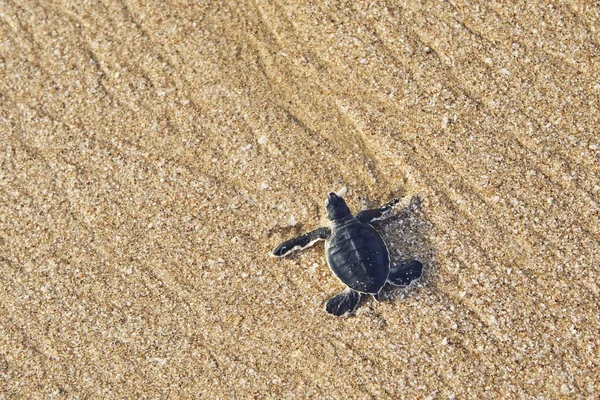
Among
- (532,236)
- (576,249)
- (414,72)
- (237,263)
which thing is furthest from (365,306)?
(414,72)

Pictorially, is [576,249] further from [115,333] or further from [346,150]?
[115,333]

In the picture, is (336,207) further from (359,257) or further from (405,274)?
(405,274)

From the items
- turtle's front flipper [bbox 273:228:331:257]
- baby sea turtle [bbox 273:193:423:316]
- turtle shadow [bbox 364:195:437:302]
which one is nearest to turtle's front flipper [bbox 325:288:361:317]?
baby sea turtle [bbox 273:193:423:316]

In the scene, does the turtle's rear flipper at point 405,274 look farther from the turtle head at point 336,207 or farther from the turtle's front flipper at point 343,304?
the turtle head at point 336,207

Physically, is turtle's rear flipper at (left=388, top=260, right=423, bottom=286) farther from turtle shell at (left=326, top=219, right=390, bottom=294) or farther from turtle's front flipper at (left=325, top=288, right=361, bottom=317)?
turtle's front flipper at (left=325, top=288, right=361, bottom=317)

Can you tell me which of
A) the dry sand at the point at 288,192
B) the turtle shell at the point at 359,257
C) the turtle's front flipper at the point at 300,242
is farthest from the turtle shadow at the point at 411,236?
the turtle's front flipper at the point at 300,242

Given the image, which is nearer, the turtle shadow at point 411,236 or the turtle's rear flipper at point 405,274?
the turtle's rear flipper at point 405,274
